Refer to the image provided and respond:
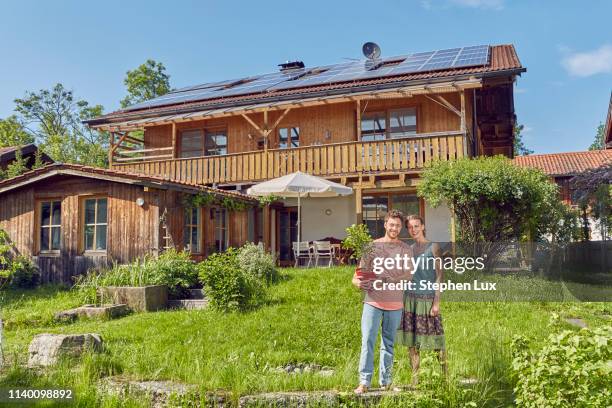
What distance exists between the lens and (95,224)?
12430mm

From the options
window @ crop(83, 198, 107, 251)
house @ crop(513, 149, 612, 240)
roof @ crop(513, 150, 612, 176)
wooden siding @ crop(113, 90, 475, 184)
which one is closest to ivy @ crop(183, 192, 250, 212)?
wooden siding @ crop(113, 90, 475, 184)

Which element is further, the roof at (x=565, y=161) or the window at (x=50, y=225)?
the roof at (x=565, y=161)

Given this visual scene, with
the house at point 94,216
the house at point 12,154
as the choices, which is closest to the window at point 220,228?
the house at point 94,216

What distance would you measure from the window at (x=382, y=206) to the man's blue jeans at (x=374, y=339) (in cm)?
1159

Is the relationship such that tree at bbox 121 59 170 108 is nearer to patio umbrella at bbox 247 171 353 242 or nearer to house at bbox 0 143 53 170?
house at bbox 0 143 53 170

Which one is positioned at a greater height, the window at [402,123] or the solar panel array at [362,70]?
the solar panel array at [362,70]

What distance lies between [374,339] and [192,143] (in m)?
15.8

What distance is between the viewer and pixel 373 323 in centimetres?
418

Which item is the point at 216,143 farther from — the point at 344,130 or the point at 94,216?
the point at 94,216

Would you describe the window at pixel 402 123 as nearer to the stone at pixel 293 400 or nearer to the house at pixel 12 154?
the stone at pixel 293 400

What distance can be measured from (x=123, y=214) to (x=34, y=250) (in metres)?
2.87

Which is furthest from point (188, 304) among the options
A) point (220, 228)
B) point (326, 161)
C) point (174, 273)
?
point (326, 161)

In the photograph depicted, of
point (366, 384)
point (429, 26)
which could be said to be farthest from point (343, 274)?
point (429, 26)

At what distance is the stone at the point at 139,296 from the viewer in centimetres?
906
